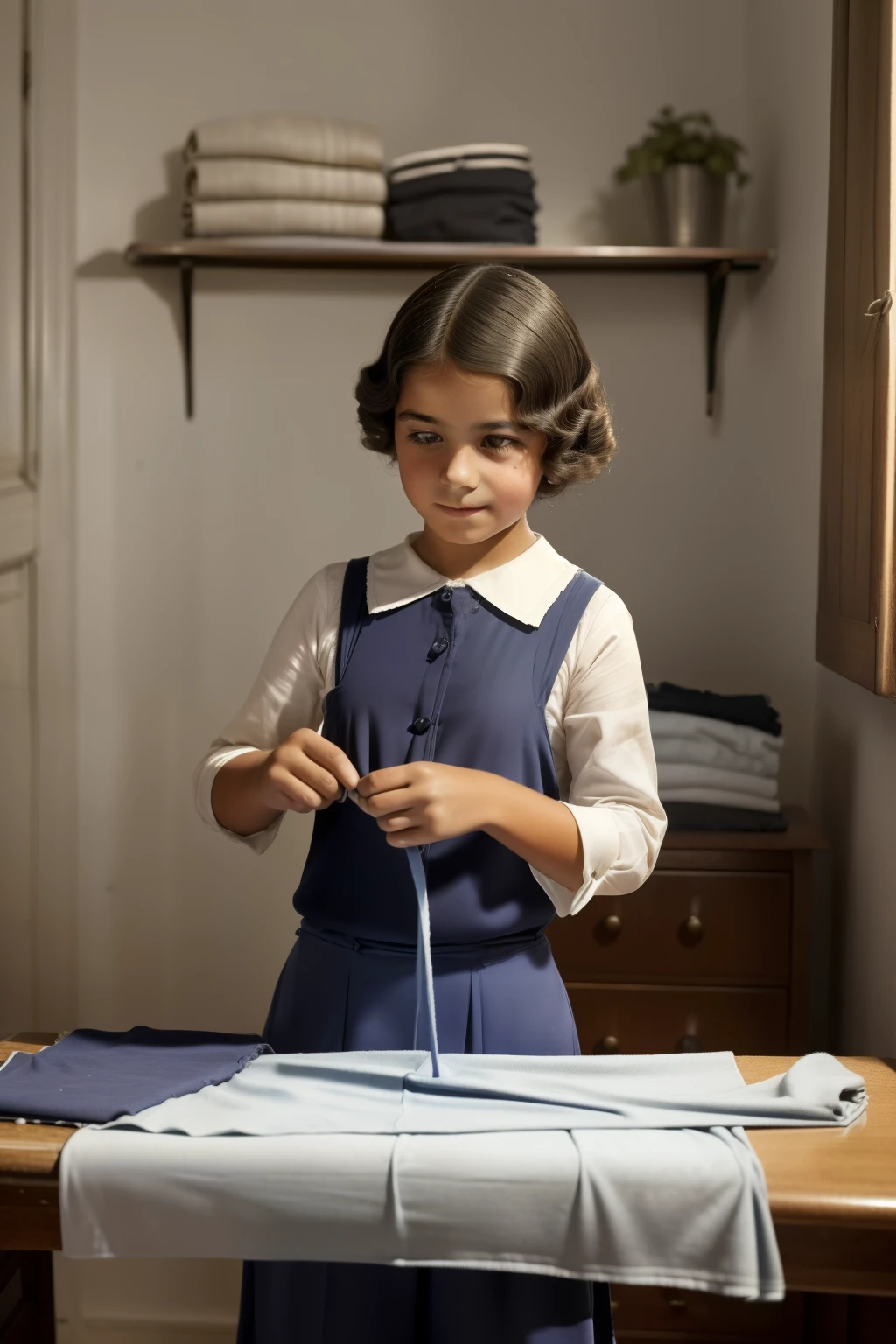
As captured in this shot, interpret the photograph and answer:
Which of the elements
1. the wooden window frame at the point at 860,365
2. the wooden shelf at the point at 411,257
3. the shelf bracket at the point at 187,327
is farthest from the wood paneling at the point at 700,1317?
the shelf bracket at the point at 187,327

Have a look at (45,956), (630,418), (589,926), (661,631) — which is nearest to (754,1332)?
(589,926)

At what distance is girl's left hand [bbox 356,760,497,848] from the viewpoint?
106cm

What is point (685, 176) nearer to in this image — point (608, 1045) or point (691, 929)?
point (691, 929)

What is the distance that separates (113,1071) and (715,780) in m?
1.17

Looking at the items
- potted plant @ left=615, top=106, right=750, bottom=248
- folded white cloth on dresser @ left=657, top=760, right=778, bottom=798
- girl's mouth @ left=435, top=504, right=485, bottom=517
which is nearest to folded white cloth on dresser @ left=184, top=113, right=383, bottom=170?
potted plant @ left=615, top=106, right=750, bottom=248

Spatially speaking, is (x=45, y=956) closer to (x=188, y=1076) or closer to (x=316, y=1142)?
(x=188, y=1076)

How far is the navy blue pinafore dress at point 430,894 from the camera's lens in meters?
1.18

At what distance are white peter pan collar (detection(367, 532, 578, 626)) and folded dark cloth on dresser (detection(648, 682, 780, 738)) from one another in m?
0.82

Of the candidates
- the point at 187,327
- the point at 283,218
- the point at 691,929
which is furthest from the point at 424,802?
the point at 187,327

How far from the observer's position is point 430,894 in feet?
3.86

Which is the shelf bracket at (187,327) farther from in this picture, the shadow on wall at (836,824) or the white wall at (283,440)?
the shadow on wall at (836,824)

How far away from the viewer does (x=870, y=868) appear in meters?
1.82

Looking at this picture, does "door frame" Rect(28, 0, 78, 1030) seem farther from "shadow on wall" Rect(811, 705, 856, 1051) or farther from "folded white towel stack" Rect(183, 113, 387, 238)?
"shadow on wall" Rect(811, 705, 856, 1051)

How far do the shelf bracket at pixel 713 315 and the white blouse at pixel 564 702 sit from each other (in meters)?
1.22
